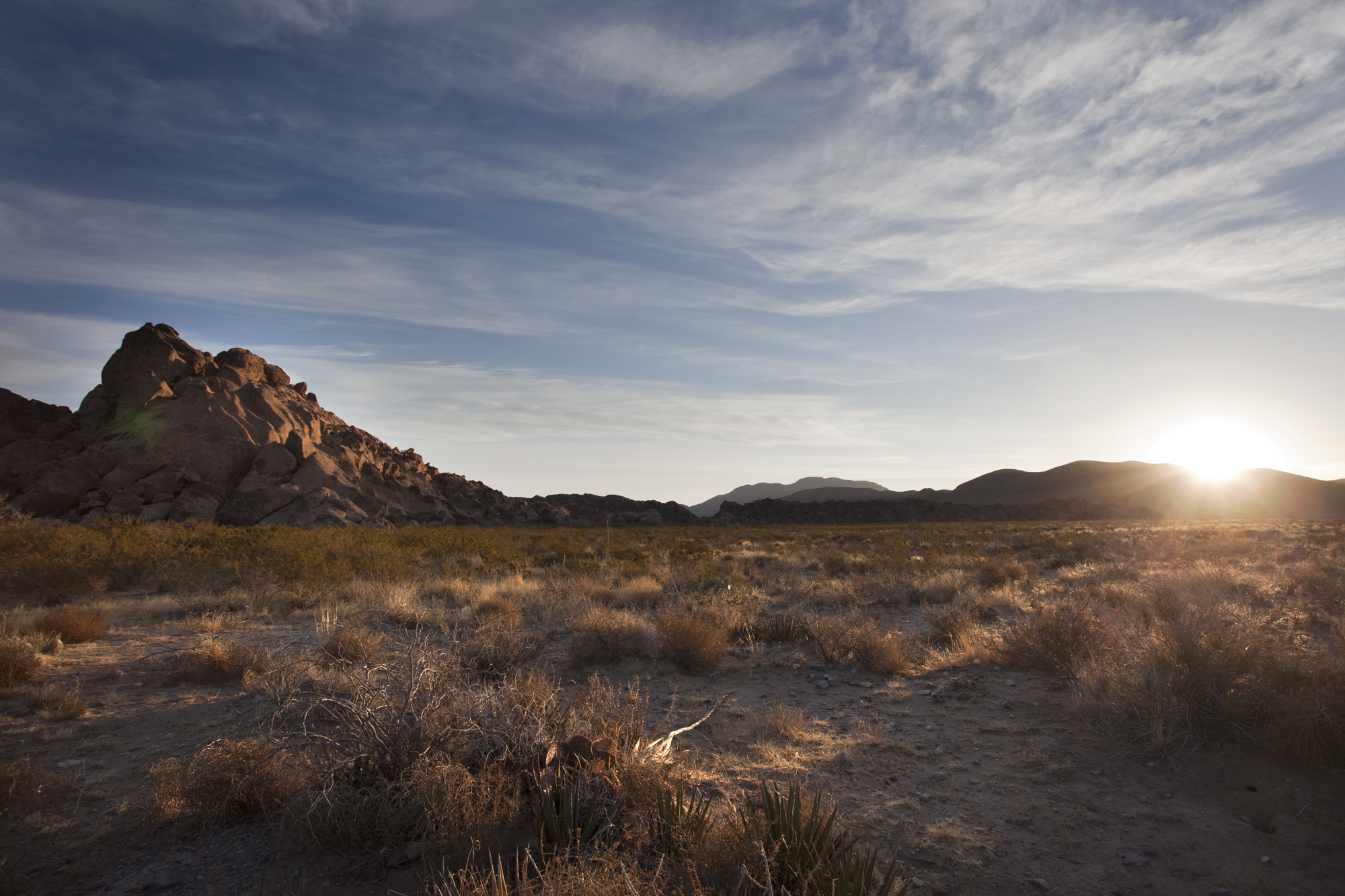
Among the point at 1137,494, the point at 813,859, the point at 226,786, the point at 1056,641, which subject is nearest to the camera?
the point at 813,859

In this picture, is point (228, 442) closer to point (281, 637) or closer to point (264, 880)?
point (281, 637)

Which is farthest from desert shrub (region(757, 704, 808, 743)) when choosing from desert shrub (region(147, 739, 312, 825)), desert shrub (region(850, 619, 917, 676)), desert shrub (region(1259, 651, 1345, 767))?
desert shrub (region(147, 739, 312, 825))

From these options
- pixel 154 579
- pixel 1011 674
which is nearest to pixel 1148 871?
pixel 1011 674

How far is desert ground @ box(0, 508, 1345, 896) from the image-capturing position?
3357 mm

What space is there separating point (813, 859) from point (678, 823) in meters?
0.69

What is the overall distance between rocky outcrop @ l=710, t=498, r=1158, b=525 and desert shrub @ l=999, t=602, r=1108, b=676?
62644 mm

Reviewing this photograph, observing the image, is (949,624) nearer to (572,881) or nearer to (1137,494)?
(572,881)

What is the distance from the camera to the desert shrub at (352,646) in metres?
6.91

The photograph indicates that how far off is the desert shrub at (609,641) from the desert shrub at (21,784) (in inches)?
190

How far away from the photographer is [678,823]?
317 cm

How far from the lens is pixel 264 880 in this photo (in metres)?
3.34

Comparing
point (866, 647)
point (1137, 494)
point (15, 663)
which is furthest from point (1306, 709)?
point (1137, 494)

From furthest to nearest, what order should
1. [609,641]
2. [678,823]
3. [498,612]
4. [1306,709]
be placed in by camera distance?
[498,612] → [609,641] → [1306,709] → [678,823]

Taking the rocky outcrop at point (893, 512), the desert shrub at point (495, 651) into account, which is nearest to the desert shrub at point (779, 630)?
the desert shrub at point (495, 651)
